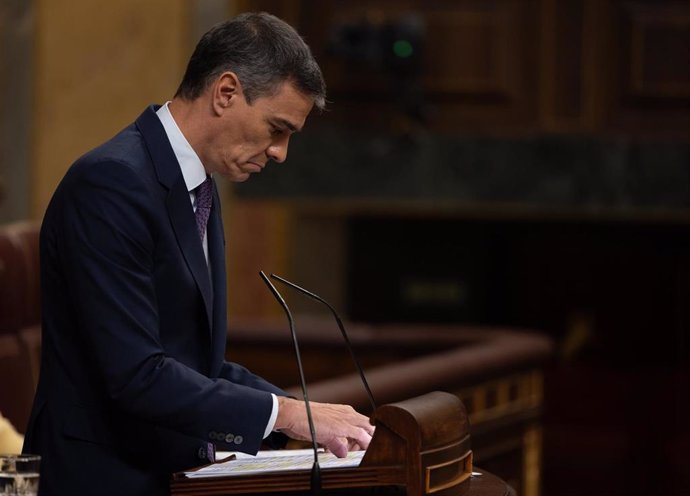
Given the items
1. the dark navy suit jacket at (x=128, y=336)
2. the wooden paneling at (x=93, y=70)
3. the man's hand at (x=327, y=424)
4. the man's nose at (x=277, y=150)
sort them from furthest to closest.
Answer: the wooden paneling at (x=93, y=70) < the man's nose at (x=277, y=150) < the man's hand at (x=327, y=424) < the dark navy suit jacket at (x=128, y=336)

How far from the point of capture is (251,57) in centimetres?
196

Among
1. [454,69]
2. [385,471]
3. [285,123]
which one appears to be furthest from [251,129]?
[454,69]

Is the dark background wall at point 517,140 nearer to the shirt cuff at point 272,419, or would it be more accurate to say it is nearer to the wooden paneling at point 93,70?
the wooden paneling at point 93,70

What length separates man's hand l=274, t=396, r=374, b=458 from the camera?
6.32ft

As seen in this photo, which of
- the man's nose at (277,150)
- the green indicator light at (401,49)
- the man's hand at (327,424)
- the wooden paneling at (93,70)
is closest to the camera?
the man's hand at (327,424)

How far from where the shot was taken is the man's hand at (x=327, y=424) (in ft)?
6.32

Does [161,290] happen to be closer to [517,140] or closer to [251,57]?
[251,57]

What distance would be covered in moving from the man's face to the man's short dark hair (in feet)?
0.05

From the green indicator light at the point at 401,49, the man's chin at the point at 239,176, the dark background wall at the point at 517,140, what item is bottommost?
the dark background wall at the point at 517,140

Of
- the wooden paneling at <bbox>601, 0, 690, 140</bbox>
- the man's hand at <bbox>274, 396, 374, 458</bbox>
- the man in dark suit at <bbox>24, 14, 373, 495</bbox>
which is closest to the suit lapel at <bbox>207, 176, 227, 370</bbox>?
the man in dark suit at <bbox>24, 14, 373, 495</bbox>

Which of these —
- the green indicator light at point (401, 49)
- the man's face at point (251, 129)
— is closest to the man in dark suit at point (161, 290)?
the man's face at point (251, 129)

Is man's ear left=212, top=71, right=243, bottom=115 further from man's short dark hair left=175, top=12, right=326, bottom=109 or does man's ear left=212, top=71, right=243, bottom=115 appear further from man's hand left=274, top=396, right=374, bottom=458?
man's hand left=274, top=396, right=374, bottom=458

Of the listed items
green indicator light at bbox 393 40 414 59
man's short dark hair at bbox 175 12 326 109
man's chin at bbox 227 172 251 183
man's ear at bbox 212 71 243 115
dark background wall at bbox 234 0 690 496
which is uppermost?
man's short dark hair at bbox 175 12 326 109

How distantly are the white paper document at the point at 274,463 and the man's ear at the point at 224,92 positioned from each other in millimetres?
464
